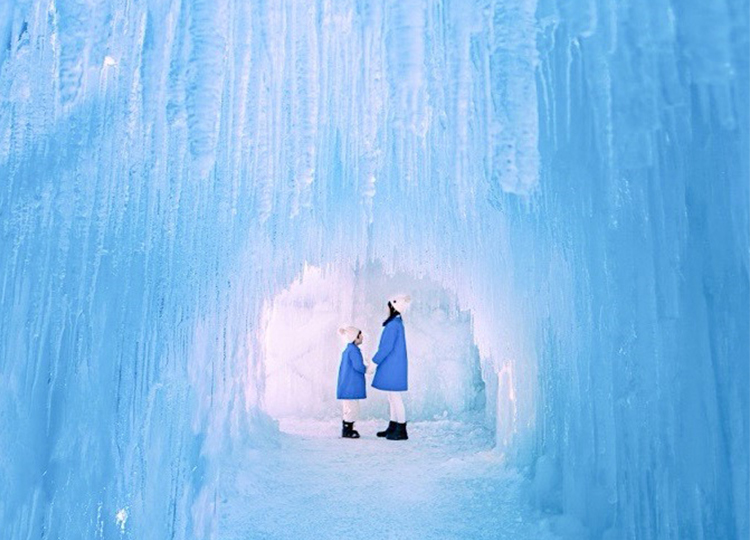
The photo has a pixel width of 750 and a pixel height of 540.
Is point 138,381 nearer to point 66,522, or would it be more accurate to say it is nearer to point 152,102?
point 66,522

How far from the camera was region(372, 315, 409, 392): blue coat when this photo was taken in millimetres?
6605

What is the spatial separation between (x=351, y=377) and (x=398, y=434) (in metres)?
0.80

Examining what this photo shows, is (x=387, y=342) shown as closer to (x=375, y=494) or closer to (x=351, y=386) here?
(x=351, y=386)

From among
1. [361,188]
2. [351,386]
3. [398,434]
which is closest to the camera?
[361,188]

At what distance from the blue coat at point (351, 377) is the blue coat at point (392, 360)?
1.16 ft

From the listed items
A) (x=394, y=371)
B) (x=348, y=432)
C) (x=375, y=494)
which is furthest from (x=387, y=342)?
(x=375, y=494)

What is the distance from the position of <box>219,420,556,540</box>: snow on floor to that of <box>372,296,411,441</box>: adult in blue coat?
0.39 m

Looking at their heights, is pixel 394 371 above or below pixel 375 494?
above

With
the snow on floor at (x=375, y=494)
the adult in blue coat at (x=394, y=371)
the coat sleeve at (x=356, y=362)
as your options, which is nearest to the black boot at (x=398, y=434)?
the adult in blue coat at (x=394, y=371)

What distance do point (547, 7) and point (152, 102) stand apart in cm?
202

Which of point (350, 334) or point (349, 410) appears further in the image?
point (350, 334)

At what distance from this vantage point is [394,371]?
6.64 metres

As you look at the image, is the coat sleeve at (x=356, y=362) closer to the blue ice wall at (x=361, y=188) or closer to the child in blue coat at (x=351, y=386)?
the child in blue coat at (x=351, y=386)

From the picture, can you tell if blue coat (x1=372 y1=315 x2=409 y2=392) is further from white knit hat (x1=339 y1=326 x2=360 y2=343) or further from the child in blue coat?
white knit hat (x1=339 y1=326 x2=360 y2=343)
